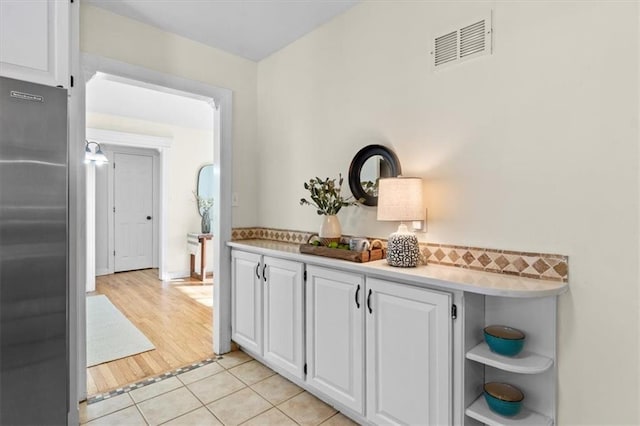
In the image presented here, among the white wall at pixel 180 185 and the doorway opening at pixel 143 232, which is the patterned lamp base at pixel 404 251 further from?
the white wall at pixel 180 185

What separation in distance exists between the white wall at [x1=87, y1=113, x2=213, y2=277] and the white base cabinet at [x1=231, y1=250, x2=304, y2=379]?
307cm

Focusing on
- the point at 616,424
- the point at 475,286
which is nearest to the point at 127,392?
the point at 475,286

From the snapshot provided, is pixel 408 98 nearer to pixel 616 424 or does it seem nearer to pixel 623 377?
pixel 623 377

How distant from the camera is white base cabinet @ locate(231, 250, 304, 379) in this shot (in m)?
2.28

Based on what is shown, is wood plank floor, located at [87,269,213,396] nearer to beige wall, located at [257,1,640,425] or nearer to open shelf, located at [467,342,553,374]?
beige wall, located at [257,1,640,425]

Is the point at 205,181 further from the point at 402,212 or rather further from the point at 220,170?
the point at 402,212

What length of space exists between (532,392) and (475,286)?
2.25 ft

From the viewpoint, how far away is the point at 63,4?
1.74 meters

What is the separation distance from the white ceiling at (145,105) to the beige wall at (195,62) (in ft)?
2.70

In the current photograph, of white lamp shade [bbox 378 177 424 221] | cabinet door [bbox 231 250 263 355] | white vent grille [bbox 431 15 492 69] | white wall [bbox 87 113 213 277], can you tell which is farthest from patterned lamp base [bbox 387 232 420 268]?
white wall [bbox 87 113 213 277]

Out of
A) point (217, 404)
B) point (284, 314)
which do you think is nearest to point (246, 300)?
point (284, 314)

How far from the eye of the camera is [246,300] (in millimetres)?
2760

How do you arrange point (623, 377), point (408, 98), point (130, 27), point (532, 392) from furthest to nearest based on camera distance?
1. point (130, 27)
2. point (408, 98)
3. point (532, 392)
4. point (623, 377)

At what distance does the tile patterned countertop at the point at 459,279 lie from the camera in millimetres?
1364
